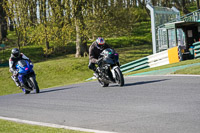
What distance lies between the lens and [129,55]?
3622cm

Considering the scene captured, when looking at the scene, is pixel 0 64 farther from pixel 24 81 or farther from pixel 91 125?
pixel 91 125

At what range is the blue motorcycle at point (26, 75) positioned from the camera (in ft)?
45.9

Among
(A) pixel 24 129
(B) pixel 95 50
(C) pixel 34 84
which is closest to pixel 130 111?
(A) pixel 24 129

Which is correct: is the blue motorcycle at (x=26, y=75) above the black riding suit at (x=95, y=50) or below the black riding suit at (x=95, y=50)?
below

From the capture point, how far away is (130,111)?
24.3 ft

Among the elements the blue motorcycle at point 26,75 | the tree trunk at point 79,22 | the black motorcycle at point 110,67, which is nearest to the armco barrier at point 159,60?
the tree trunk at point 79,22

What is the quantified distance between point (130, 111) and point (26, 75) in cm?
763

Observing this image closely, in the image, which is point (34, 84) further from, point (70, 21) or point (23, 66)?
point (70, 21)

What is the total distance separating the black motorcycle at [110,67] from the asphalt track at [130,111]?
135 centimetres

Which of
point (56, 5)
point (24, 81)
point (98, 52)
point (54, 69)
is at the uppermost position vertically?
point (56, 5)

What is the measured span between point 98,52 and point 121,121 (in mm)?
6407

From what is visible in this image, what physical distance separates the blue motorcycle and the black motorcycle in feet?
9.40

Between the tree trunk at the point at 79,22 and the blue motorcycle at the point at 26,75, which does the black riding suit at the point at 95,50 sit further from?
the tree trunk at the point at 79,22

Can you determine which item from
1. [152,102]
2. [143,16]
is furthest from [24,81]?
[143,16]
